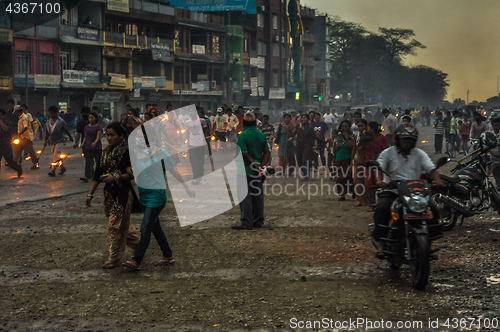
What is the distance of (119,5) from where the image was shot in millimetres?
46531

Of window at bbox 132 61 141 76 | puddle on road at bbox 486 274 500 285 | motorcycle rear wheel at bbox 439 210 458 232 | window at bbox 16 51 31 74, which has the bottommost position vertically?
puddle on road at bbox 486 274 500 285

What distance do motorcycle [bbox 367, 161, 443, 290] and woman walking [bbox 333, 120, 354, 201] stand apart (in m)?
5.22

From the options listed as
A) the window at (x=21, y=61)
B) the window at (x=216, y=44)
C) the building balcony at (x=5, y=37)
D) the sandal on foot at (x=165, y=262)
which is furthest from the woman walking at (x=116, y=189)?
the window at (x=216, y=44)

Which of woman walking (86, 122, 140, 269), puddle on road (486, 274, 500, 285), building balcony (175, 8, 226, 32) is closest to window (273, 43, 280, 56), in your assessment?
building balcony (175, 8, 226, 32)

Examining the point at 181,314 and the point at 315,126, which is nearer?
the point at 181,314

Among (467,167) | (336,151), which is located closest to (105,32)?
(336,151)

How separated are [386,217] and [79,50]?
4142cm

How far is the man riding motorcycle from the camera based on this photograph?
5923mm

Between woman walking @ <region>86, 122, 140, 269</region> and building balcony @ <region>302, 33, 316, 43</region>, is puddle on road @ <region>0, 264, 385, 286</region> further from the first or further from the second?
building balcony @ <region>302, 33, 316, 43</region>

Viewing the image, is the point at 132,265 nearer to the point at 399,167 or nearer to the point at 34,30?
the point at 399,167

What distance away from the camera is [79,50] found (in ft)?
144

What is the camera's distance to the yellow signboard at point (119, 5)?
45.9 metres

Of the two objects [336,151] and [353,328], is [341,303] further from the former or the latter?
[336,151]

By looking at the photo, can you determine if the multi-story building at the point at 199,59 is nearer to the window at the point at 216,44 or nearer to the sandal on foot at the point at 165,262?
the window at the point at 216,44
